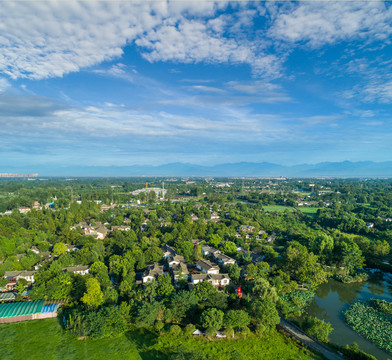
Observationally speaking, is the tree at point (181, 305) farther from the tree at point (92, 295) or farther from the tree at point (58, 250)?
the tree at point (58, 250)

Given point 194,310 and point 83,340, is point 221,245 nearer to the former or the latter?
point 194,310

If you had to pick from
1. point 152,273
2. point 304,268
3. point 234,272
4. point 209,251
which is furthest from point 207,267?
point 304,268

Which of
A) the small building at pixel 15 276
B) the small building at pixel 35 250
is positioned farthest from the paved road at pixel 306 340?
the small building at pixel 35 250

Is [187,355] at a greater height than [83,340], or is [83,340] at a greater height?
[187,355]

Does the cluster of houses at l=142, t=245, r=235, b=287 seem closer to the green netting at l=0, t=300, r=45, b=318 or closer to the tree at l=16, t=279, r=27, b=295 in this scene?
the green netting at l=0, t=300, r=45, b=318

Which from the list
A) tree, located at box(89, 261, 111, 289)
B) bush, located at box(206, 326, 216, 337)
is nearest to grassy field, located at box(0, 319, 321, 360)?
bush, located at box(206, 326, 216, 337)

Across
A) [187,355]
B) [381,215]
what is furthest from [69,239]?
[381,215]
